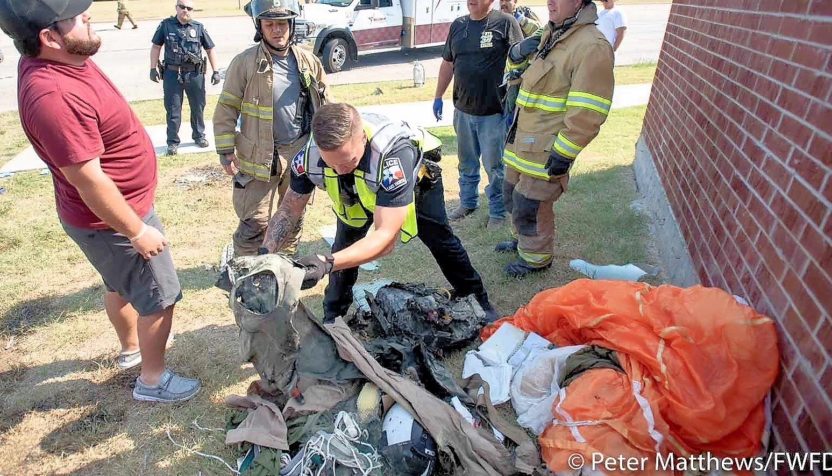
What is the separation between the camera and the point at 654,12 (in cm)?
2198

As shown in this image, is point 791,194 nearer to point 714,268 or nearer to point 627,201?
point 714,268

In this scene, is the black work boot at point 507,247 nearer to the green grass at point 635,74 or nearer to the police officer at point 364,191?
the police officer at point 364,191

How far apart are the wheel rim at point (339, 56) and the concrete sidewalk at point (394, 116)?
399cm

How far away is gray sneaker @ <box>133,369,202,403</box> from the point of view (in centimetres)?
279

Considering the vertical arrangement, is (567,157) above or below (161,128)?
above

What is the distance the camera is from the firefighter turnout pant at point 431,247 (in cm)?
302

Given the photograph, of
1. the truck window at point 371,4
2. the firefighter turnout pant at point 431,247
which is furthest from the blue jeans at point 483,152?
the truck window at point 371,4

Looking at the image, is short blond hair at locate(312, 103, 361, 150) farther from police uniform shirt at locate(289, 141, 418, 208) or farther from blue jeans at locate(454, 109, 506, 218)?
blue jeans at locate(454, 109, 506, 218)

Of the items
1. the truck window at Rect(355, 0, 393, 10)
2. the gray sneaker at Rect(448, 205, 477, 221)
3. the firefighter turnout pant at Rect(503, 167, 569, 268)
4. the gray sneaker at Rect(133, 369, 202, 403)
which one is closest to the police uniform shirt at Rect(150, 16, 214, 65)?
the gray sneaker at Rect(448, 205, 477, 221)

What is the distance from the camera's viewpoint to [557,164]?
3281 mm

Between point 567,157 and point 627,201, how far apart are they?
2.24 metres

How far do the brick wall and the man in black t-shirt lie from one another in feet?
4.98

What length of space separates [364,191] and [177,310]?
1.92 metres

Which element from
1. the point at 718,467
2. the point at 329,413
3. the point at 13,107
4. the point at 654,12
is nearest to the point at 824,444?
the point at 718,467
